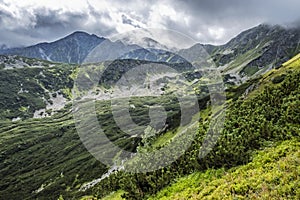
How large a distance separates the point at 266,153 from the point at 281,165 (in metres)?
4.72

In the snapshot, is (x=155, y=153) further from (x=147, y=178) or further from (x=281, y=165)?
(x=281, y=165)

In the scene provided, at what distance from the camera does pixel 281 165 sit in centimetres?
2022

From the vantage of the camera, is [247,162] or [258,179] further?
[247,162]

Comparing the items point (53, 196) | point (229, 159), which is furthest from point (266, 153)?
point (53, 196)

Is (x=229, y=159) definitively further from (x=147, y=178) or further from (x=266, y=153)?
(x=147, y=178)

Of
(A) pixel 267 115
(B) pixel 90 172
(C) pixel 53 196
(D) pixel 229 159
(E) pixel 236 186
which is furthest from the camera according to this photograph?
(B) pixel 90 172

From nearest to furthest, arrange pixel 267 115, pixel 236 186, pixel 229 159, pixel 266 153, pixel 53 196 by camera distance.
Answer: pixel 236 186, pixel 266 153, pixel 229 159, pixel 267 115, pixel 53 196

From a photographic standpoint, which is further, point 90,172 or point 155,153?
point 90,172

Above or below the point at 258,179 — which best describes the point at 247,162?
below

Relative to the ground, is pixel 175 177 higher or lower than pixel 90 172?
higher

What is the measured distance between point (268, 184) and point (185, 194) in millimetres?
8915

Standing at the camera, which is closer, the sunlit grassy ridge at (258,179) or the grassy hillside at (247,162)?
the sunlit grassy ridge at (258,179)

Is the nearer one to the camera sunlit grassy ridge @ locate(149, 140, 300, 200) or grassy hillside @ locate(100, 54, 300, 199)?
sunlit grassy ridge @ locate(149, 140, 300, 200)

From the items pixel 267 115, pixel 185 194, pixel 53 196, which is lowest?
pixel 53 196
